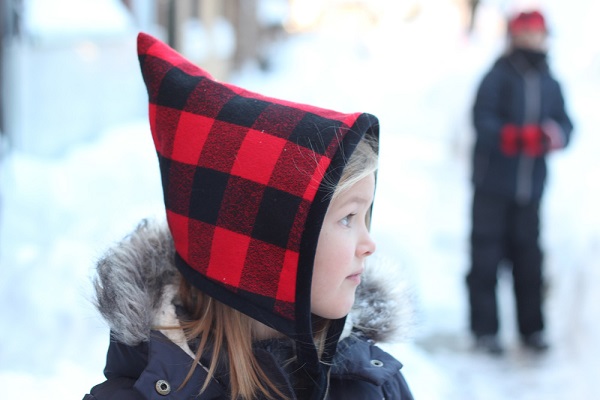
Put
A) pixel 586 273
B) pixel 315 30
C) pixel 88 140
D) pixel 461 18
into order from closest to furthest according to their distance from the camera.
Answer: pixel 586 273 → pixel 88 140 → pixel 461 18 → pixel 315 30

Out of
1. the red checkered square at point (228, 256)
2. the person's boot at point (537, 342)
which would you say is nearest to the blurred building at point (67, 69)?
the person's boot at point (537, 342)

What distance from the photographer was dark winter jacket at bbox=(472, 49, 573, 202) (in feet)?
15.1

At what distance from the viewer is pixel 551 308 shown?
17.2ft

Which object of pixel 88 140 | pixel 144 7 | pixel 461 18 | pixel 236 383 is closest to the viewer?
pixel 236 383

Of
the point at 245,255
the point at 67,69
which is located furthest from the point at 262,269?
the point at 67,69

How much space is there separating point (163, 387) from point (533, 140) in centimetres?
334

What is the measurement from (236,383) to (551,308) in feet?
12.9

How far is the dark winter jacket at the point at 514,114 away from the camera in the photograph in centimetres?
460

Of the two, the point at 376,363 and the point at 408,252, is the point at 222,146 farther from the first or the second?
the point at 408,252

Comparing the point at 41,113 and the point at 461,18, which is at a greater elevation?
the point at 461,18

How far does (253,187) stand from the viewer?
168 centimetres

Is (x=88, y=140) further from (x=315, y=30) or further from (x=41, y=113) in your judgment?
(x=315, y=30)

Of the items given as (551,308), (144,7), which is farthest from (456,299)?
(144,7)

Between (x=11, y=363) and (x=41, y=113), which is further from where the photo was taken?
(x=41, y=113)
